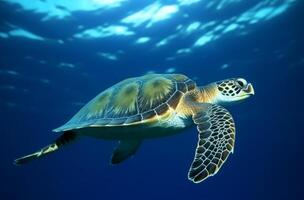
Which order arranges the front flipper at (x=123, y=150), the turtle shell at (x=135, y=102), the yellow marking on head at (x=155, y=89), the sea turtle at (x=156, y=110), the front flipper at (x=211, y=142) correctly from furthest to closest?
the front flipper at (x=123, y=150) → the yellow marking on head at (x=155, y=89) → the turtle shell at (x=135, y=102) → the sea turtle at (x=156, y=110) → the front flipper at (x=211, y=142)

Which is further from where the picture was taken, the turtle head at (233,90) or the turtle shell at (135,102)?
the turtle head at (233,90)

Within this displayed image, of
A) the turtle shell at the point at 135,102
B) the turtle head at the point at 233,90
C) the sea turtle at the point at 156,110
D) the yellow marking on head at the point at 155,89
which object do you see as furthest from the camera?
the turtle head at the point at 233,90

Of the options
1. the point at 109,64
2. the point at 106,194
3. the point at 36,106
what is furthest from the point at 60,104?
the point at 106,194

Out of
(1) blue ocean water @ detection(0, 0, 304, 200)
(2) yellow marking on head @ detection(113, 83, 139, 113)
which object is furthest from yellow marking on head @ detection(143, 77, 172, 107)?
(1) blue ocean water @ detection(0, 0, 304, 200)

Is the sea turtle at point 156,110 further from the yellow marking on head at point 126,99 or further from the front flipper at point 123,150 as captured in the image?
the front flipper at point 123,150

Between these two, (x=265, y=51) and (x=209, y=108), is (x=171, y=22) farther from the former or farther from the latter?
(x=209, y=108)

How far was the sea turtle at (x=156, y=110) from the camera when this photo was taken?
4363 mm

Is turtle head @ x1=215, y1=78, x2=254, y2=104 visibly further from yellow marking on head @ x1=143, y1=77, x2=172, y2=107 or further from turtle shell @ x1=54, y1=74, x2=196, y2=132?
yellow marking on head @ x1=143, y1=77, x2=172, y2=107

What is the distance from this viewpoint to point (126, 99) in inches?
198

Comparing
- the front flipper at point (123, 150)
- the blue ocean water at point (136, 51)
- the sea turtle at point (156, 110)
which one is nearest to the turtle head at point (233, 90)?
the sea turtle at point (156, 110)

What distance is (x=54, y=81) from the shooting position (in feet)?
57.5

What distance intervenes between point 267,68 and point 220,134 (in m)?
15.8

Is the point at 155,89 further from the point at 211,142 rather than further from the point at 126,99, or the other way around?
the point at 211,142

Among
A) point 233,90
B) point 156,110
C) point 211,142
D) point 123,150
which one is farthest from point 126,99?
point 211,142
